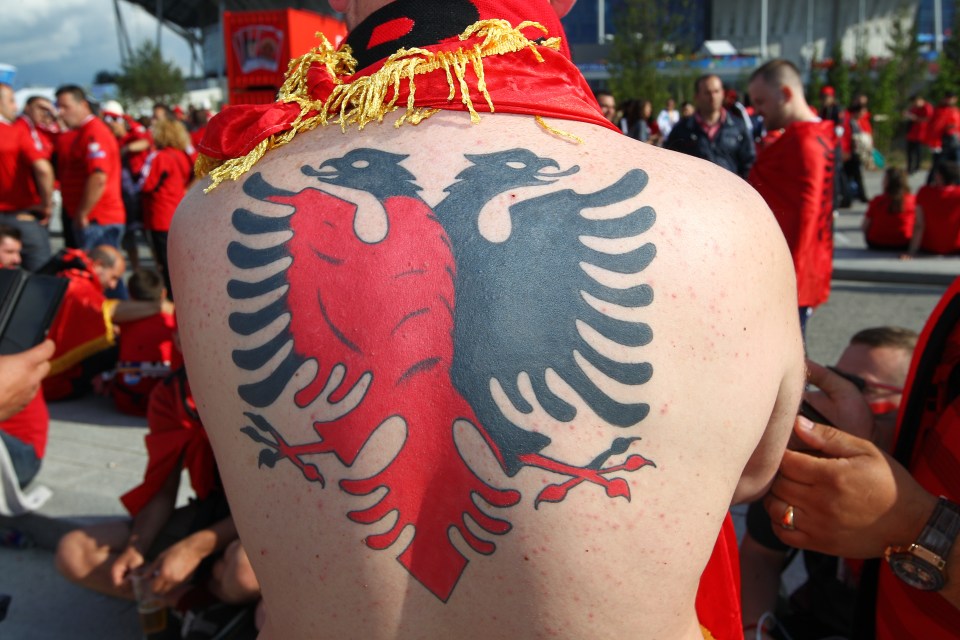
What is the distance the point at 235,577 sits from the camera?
94.0 inches

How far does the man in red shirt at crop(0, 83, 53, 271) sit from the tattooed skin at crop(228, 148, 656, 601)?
6135 millimetres

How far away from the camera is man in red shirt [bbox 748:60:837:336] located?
4.05m

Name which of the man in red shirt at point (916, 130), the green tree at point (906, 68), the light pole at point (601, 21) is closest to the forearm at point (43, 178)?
the man in red shirt at point (916, 130)

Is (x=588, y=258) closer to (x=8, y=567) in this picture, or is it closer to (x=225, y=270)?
(x=225, y=270)

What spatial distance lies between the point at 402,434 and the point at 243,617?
1765 millimetres

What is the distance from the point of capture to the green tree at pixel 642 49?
1783 cm

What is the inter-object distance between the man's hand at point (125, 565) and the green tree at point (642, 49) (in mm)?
16664

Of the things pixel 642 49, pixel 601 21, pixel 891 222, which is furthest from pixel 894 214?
pixel 601 21

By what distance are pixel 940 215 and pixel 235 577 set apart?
7935mm

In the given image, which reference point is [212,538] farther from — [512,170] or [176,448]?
[512,170]

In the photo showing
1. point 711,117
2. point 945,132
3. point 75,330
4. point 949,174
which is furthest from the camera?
point 945,132

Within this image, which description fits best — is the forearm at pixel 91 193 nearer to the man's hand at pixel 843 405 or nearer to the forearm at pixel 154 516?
the forearm at pixel 154 516

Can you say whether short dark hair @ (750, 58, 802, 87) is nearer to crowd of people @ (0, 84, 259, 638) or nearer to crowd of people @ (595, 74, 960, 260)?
crowd of people @ (595, 74, 960, 260)

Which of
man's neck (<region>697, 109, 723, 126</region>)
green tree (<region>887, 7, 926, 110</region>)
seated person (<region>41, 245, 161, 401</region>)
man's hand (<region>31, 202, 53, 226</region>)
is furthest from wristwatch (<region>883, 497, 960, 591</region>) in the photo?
green tree (<region>887, 7, 926, 110</region>)
